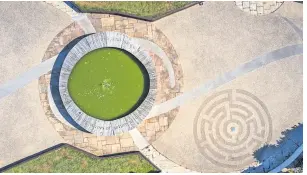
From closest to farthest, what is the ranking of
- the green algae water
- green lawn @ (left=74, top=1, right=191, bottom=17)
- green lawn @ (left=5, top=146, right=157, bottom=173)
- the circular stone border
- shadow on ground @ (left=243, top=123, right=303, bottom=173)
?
1. the circular stone border
2. the green algae water
3. green lawn @ (left=5, top=146, right=157, bottom=173)
4. green lawn @ (left=74, top=1, right=191, bottom=17)
5. shadow on ground @ (left=243, top=123, right=303, bottom=173)

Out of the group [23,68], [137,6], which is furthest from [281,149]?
[23,68]

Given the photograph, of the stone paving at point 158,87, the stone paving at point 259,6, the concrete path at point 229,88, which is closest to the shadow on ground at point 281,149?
the concrete path at point 229,88

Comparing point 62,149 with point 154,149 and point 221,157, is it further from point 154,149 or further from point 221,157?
point 221,157

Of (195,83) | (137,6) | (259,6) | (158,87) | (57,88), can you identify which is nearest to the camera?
(57,88)

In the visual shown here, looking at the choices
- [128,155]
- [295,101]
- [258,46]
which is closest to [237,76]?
[258,46]

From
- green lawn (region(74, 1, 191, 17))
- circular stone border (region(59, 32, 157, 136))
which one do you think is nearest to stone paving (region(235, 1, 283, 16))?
green lawn (region(74, 1, 191, 17))

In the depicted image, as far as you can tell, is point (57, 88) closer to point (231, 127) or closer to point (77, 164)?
point (77, 164)

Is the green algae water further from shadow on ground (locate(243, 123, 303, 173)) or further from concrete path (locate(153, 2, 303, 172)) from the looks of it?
shadow on ground (locate(243, 123, 303, 173))
